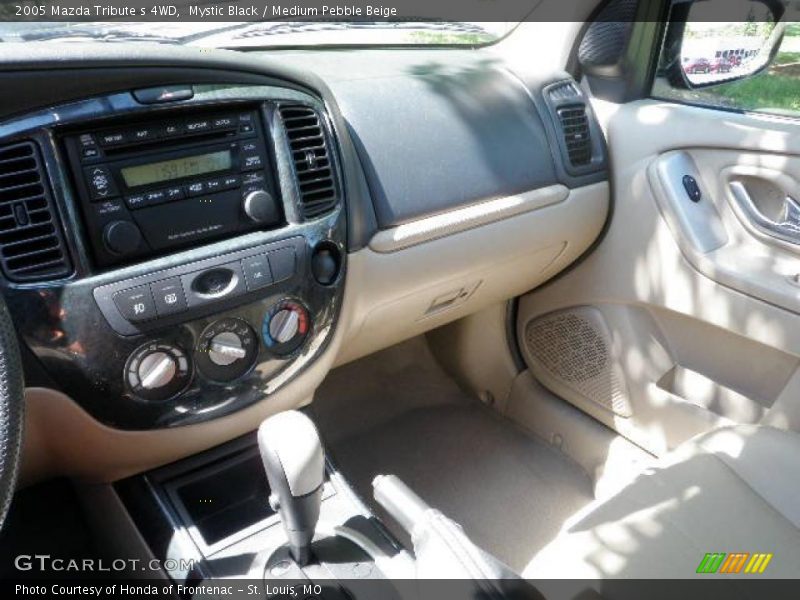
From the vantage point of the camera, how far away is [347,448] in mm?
2283

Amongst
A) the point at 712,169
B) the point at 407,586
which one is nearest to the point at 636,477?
the point at 407,586

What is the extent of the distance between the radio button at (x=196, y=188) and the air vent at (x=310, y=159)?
17cm

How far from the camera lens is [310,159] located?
1330 mm

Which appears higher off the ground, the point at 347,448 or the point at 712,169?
the point at 712,169

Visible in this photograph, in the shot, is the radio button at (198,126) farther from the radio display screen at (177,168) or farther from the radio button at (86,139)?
the radio button at (86,139)

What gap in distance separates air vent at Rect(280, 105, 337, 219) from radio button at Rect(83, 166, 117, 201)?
32cm

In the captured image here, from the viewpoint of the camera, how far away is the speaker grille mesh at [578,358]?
2.03 meters

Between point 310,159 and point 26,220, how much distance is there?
1.59 feet

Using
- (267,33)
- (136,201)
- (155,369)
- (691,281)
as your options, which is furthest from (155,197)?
(691,281)

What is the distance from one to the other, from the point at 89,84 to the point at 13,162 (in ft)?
0.50

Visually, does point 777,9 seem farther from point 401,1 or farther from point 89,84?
point 89,84

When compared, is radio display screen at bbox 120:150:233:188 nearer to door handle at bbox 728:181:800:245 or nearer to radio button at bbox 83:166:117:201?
radio button at bbox 83:166:117:201

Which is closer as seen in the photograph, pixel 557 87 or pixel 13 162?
pixel 13 162

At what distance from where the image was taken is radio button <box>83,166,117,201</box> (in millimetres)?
1101
